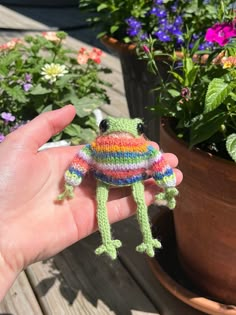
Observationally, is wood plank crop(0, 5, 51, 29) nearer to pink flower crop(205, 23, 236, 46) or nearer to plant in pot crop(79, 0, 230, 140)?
plant in pot crop(79, 0, 230, 140)

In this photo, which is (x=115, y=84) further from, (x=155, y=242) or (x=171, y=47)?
(x=155, y=242)

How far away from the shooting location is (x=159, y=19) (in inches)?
78.6

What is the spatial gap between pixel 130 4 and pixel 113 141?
1310mm

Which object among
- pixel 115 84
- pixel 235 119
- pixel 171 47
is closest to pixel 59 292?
pixel 235 119

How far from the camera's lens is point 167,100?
1300 mm

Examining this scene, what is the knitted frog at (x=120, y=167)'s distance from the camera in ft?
3.18

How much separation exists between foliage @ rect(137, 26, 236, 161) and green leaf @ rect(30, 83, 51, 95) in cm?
56

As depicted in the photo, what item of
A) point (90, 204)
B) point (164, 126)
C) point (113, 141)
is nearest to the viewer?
point (113, 141)

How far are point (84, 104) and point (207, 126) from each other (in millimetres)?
857

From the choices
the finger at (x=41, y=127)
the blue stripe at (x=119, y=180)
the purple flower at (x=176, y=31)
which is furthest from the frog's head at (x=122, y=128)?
the purple flower at (x=176, y=31)

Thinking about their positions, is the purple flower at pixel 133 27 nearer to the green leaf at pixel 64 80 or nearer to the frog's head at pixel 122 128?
the green leaf at pixel 64 80

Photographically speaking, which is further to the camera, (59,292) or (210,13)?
(210,13)

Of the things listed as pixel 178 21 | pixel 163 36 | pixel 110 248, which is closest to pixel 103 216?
pixel 110 248

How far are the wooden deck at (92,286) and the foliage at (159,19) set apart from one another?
2.81 feet
